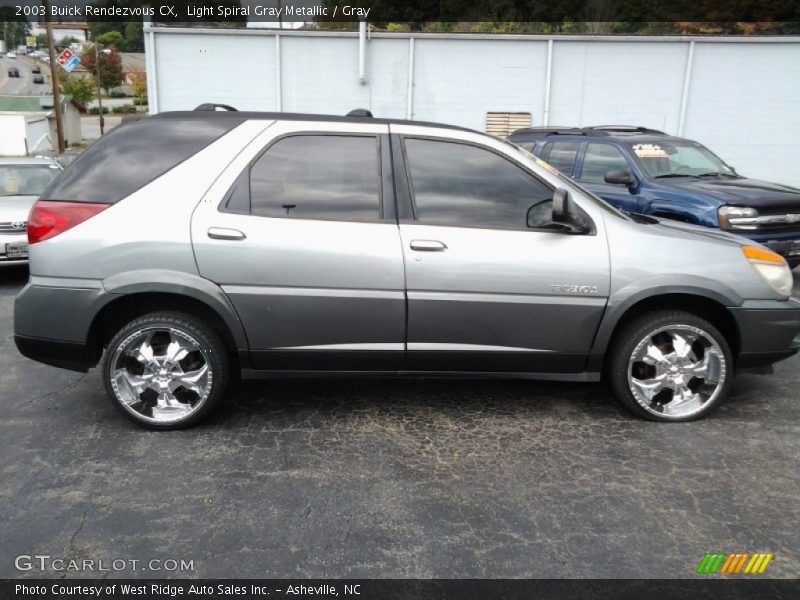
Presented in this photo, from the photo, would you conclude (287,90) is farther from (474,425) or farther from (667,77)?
(474,425)

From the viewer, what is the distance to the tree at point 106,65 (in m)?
64.2

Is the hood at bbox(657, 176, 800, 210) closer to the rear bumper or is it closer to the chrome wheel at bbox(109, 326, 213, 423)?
the chrome wheel at bbox(109, 326, 213, 423)

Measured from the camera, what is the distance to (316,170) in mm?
3891

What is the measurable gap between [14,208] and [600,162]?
7307mm

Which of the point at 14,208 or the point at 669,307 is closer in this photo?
the point at 669,307

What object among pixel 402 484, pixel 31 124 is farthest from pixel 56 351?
pixel 31 124

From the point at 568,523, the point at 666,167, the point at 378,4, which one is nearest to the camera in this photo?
the point at 568,523

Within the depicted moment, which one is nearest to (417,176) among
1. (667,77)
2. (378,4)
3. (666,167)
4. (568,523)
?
(568,523)

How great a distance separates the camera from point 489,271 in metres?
3.80

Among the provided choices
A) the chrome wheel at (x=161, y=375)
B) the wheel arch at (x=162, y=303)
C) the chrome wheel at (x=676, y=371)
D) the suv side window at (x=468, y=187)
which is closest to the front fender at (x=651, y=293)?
the chrome wheel at (x=676, y=371)

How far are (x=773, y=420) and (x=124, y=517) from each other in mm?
3845

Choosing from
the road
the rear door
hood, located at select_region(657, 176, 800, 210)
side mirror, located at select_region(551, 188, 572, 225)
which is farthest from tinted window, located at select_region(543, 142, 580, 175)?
the road

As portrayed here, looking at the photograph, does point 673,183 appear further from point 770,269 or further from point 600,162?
point 770,269

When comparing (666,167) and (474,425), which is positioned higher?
(666,167)
